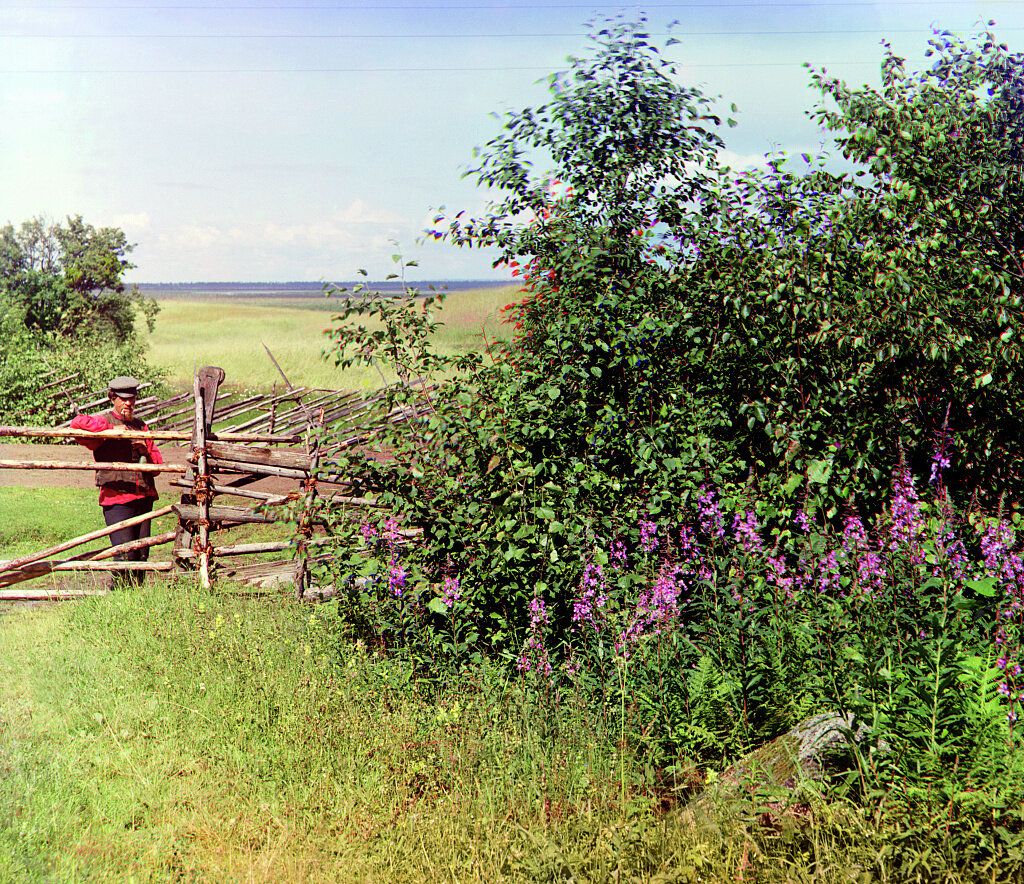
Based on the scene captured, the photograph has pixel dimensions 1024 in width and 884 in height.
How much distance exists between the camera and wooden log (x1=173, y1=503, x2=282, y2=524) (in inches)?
310

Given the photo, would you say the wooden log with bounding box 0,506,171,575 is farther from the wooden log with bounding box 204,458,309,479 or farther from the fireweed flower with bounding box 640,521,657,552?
the fireweed flower with bounding box 640,521,657,552

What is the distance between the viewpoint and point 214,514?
8.03 m

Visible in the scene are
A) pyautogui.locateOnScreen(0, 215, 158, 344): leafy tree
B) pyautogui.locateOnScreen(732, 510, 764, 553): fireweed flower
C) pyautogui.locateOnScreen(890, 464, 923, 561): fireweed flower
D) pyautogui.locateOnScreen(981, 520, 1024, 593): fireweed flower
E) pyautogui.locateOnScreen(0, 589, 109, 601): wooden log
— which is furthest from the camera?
pyautogui.locateOnScreen(0, 215, 158, 344): leafy tree

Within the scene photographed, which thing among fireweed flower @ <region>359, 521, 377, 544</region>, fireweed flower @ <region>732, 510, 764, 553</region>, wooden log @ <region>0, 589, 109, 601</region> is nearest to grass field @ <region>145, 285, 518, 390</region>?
fireweed flower @ <region>359, 521, 377, 544</region>

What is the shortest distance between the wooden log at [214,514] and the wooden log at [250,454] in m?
0.48

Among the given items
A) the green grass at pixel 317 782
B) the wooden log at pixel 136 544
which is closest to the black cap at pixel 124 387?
the wooden log at pixel 136 544

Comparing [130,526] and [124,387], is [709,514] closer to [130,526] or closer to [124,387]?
[130,526]

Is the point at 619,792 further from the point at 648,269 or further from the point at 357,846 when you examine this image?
the point at 648,269

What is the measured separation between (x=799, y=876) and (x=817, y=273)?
337cm

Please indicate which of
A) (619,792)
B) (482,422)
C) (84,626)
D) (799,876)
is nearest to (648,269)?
(482,422)

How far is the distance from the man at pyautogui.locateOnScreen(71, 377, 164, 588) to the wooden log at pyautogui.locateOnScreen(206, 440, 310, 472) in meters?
0.74

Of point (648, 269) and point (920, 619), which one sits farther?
point (648, 269)

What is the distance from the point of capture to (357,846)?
12.4 feet

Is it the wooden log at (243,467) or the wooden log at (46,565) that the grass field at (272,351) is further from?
the wooden log at (46,565)
